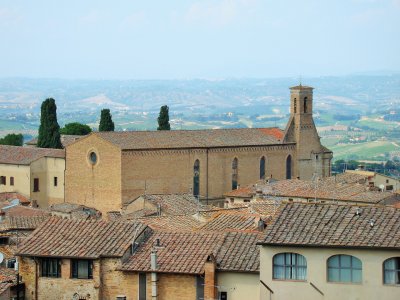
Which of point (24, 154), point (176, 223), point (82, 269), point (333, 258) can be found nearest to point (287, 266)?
point (333, 258)

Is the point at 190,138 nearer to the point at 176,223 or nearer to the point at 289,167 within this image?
the point at 289,167

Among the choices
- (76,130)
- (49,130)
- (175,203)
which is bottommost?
(175,203)

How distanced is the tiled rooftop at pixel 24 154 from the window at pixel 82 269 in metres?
51.0

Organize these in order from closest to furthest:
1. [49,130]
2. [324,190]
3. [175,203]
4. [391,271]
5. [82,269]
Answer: [391,271] < [82,269] < [175,203] < [324,190] < [49,130]

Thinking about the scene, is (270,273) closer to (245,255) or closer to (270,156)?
(245,255)

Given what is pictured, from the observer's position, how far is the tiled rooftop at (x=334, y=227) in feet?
74.5

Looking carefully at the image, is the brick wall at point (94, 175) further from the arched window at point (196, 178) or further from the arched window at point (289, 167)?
the arched window at point (289, 167)

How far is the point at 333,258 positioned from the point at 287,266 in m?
0.88

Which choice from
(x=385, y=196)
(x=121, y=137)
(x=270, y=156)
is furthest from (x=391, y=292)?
(x=270, y=156)

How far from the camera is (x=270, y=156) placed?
81.1m

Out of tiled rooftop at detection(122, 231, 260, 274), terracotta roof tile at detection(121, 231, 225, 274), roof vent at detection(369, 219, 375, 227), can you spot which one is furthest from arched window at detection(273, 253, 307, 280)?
terracotta roof tile at detection(121, 231, 225, 274)

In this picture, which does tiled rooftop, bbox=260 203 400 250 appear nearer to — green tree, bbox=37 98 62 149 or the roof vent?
the roof vent

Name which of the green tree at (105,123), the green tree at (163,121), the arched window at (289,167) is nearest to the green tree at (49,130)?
the green tree at (105,123)

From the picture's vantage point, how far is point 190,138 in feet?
252
